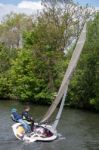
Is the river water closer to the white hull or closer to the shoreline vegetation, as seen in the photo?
the white hull

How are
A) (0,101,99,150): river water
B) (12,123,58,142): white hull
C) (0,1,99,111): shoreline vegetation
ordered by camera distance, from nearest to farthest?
(0,101,99,150): river water, (12,123,58,142): white hull, (0,1,99,111): shoreline vegetation

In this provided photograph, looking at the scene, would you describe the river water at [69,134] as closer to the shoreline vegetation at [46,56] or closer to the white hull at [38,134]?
the white hull at [38,134]

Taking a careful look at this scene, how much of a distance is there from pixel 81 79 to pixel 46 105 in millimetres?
9532

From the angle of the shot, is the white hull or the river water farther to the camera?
the white hull

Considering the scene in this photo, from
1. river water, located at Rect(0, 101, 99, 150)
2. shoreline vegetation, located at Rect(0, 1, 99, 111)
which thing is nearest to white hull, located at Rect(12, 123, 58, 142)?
river water, located at Rect(0, 101, 99, 150)

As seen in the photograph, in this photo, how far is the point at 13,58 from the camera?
9388cm

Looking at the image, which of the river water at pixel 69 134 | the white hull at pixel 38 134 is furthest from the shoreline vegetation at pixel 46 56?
the white hull at pixel 38 134

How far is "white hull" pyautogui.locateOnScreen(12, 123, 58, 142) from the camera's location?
37375mm

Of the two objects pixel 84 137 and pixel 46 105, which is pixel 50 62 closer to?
pixel 46 105

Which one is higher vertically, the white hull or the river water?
the white hull

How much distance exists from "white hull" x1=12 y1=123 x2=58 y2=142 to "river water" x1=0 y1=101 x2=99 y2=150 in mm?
477

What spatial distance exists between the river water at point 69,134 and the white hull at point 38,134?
477mm

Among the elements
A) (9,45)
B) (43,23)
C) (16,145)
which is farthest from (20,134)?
(9,45)

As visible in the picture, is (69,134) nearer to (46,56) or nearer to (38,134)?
(38,134)
